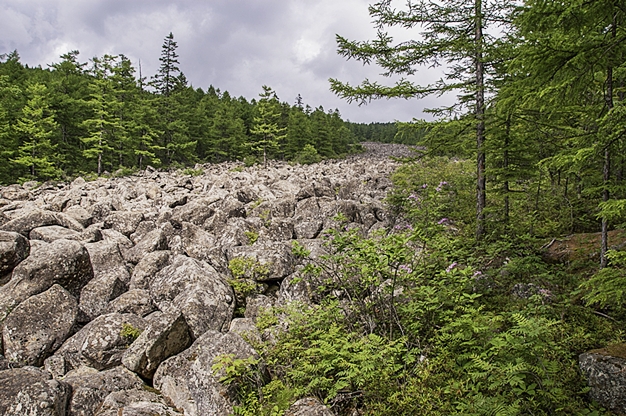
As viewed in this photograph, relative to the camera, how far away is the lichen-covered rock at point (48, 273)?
25.2ft

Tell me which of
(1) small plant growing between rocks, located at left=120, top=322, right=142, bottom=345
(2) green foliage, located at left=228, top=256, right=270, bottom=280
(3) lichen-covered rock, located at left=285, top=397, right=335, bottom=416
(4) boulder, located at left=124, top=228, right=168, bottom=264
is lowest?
(3) lichen-covered rock, located at left=285, top=397, right=335, bottom=416

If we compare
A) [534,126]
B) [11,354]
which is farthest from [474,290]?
[11,354]

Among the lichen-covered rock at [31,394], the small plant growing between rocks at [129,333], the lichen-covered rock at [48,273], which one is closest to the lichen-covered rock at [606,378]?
the lichen-covered rock at [31,394]

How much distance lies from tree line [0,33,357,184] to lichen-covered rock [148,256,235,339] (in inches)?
1104

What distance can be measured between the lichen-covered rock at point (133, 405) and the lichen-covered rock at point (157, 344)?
0.75m

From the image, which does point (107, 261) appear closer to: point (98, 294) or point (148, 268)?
point (148, 268)

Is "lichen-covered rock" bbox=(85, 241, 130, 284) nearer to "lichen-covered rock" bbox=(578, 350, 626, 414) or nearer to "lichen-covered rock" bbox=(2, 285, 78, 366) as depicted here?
"lichen-covered rock" bbox=(2, 285, 78, 366)

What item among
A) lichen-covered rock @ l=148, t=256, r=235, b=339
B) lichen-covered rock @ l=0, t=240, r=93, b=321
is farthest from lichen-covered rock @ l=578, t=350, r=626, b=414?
lichen-covered rock @ l=0, t=240, r=93, b=321

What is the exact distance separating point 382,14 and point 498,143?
450 centimetres

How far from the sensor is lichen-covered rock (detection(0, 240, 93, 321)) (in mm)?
7680

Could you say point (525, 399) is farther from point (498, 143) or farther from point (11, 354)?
point (11, 354)

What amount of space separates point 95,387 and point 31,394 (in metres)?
0.76

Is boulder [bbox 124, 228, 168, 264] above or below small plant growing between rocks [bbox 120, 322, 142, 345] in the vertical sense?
above

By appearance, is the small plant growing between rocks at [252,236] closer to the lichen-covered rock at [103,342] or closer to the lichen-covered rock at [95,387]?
the lichen-covered rock at [103,342]
